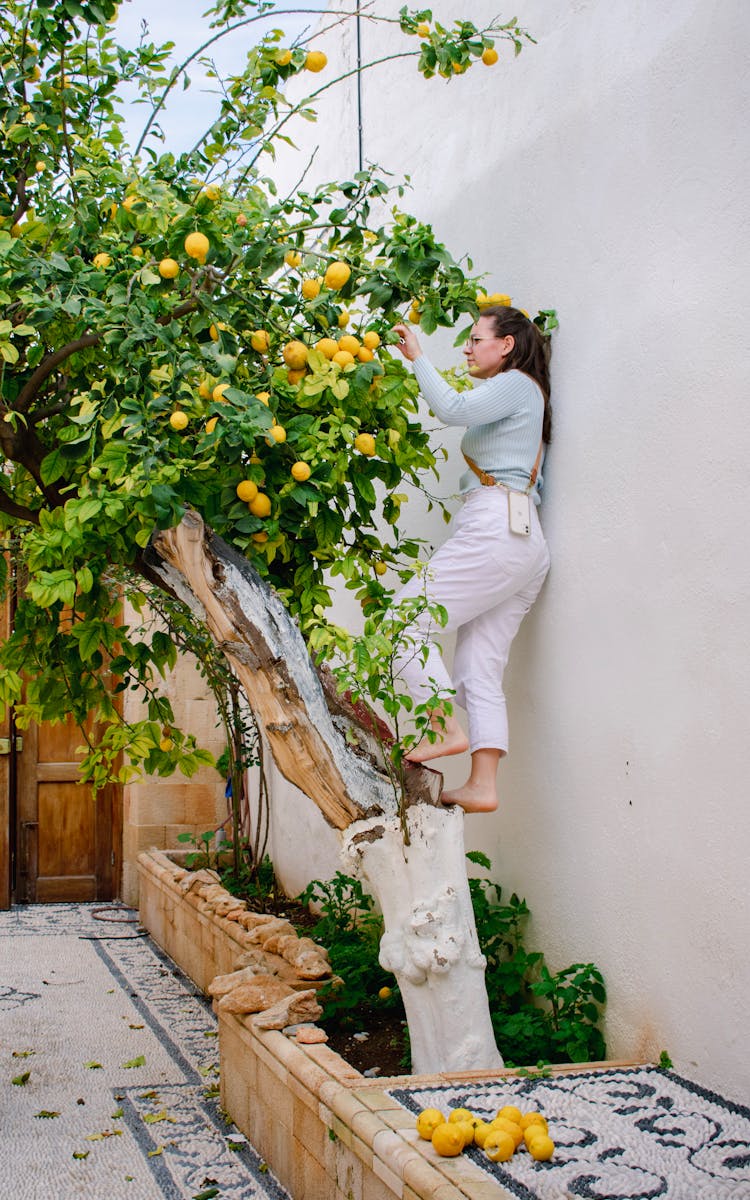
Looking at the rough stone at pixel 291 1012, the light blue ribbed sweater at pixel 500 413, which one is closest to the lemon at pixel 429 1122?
the rough stone at pixel 291 1012

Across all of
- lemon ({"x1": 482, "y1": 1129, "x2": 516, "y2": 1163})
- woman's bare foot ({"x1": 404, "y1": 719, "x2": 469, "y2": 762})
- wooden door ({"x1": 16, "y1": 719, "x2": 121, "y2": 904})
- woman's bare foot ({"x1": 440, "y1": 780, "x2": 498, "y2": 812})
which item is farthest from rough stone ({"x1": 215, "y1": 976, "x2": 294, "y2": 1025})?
wooden door ({"x1": 16, "y1": 719, "x2": 121, "y2": 904})

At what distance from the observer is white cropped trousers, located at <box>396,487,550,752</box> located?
3.04 meters

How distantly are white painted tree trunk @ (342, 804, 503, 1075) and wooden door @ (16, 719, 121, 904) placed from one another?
15.0 feet

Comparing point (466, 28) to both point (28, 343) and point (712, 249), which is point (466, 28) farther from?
point (28, 343)

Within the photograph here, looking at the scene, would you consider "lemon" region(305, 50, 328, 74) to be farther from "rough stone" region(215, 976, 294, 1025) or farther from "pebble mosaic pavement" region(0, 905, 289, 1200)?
"pebble mosaic pavement" region(0, 905, 289, 1200)

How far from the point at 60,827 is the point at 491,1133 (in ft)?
17.9

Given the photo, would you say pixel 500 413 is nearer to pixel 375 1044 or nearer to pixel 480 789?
pixel 480 789

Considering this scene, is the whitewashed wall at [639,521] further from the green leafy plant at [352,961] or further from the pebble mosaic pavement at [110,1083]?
the pebble mosaic pavement at [110,1083]

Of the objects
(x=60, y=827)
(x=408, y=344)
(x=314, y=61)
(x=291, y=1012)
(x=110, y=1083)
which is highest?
(x=314, y=61)

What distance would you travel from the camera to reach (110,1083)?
3.71 metres

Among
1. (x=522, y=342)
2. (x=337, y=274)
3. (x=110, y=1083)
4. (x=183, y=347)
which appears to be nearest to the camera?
(x=337, y=274)

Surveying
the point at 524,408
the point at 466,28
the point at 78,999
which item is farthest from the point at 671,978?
the point at 78,999

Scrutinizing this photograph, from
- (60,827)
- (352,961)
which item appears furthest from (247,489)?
(60,827)

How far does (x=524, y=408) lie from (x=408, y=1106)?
1.73m
